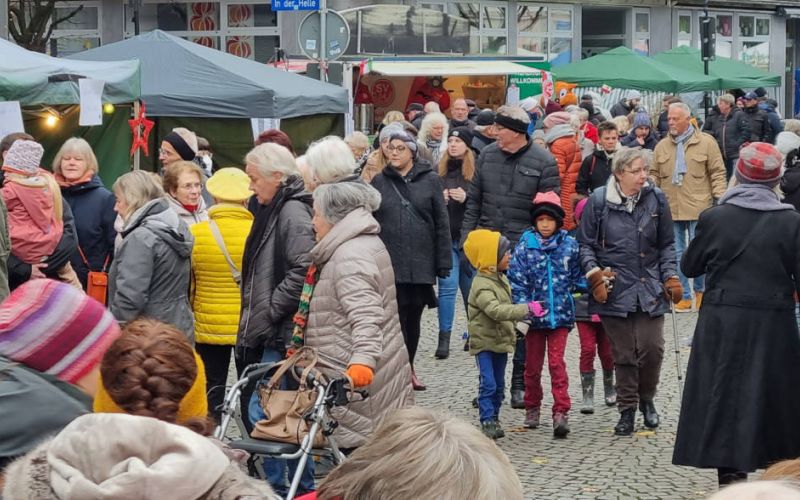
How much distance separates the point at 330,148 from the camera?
7504mm

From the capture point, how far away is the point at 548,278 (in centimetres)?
870

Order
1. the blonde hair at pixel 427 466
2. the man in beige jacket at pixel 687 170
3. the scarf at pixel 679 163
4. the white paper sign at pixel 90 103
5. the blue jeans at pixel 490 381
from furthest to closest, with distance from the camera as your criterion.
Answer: the scarf at pixel 679 163 → the man in beige jacket at pixel 687 170 → the white paper sign at pixel 90 103 → the blue jeans at pixel 490 381 → the blonde hair at pixel 427 466

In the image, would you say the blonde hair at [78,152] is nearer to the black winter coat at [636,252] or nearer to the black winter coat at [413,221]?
the black winter coat at [413,221]

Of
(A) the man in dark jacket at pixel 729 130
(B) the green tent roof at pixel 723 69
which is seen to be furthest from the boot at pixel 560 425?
(B) the green tent roof at pixel 723 69

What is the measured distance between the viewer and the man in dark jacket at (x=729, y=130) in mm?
23031

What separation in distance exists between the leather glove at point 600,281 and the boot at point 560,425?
761 mm

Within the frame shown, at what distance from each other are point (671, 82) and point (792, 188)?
65.9 feet

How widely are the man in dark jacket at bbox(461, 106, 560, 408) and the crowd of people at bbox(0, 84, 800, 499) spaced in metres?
0.02

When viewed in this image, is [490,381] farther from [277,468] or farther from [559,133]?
[559,133]

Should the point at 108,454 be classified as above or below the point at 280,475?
above

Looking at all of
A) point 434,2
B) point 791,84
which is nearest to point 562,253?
point 434,2

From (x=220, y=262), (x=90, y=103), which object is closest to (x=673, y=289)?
(x=220, y=262)

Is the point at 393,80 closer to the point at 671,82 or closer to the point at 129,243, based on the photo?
the point at 671,82

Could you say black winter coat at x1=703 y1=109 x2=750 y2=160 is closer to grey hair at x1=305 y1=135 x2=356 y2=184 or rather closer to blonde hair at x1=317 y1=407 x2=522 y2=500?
grey hair at x1=305 y1=135 x2=356 y2=184
